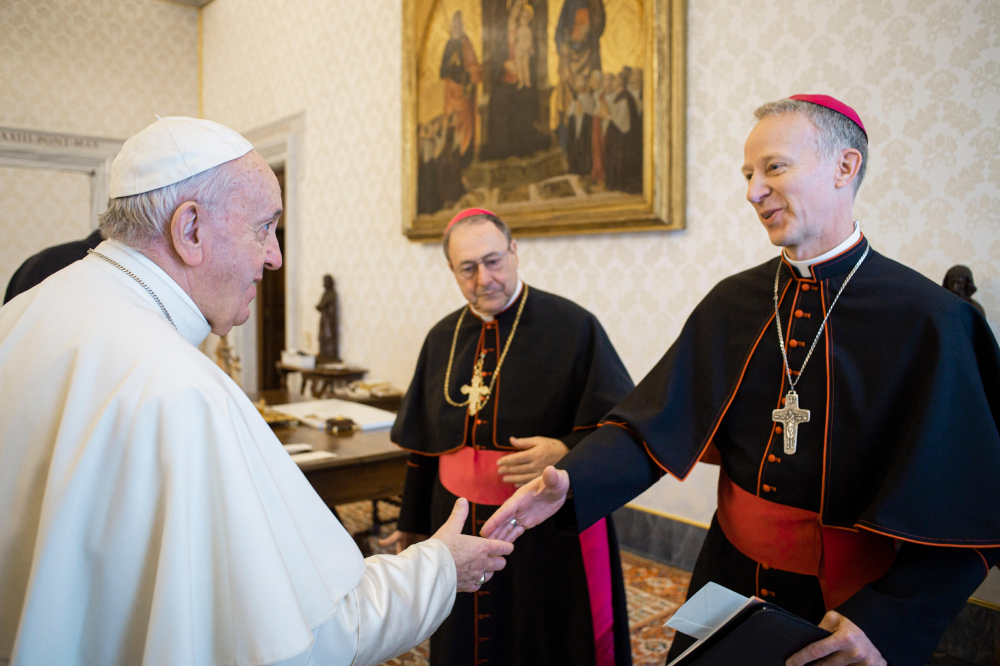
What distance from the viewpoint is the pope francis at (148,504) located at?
3.68ft

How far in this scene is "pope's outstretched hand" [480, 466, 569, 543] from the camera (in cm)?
188

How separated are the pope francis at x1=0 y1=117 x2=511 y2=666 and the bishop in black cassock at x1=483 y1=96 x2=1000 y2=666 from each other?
0.69m

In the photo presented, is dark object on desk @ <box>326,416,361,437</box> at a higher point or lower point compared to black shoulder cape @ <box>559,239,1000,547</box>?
lower

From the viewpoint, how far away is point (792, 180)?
5.56ft

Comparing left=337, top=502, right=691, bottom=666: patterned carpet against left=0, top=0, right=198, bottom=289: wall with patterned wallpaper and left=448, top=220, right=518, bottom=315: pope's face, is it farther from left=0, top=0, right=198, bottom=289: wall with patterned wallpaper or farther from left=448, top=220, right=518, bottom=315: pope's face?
left=0, top=0, right=198, bottom=289: wall with patterned wallpaper

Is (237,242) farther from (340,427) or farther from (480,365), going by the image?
(340,427)

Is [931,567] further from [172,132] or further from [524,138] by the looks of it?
[524,138]

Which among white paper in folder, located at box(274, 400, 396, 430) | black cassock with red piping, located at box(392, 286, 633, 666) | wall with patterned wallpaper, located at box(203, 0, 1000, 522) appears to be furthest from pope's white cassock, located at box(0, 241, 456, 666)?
wall with patterned wallpaper, located at box(203, 0, 1000, 522)

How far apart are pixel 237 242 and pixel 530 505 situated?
100 cm

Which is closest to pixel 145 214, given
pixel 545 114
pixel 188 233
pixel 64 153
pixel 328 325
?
pixel 188 233

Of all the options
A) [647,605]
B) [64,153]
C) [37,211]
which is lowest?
[647,605]

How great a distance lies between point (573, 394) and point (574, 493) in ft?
2.42

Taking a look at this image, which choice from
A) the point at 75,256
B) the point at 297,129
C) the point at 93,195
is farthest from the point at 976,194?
the point at 93,195

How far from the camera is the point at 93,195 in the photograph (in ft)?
30.3
